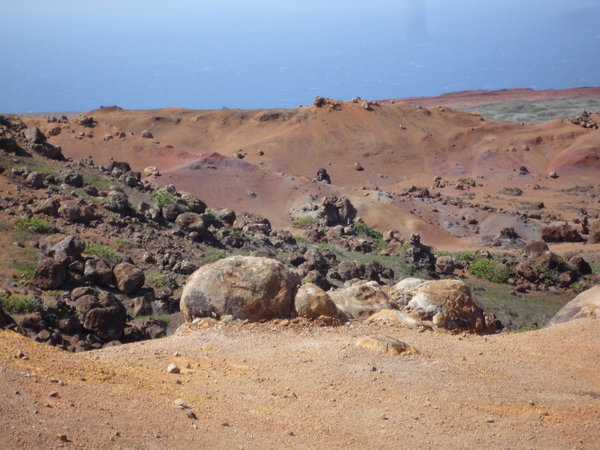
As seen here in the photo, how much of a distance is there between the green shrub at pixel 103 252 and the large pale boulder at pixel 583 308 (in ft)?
35.7

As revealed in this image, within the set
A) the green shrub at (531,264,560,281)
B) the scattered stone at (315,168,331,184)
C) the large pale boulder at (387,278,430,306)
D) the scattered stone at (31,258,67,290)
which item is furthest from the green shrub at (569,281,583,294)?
the scattered stone at (315,168,331,184)

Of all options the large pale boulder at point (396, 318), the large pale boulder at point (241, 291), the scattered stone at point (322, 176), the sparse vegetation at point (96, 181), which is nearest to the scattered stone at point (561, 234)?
the scattered stone at point (322, 176)

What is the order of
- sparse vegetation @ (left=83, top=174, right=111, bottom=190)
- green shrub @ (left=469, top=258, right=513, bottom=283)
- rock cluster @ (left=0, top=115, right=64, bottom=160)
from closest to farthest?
green shrub @ (left=469, top=258, right=513, bottom=283), rock cluster @ (left=0, top=115, right=64, bottom=160), sparse vegetation @ (left=83, top=174, right=111, bottom=190)

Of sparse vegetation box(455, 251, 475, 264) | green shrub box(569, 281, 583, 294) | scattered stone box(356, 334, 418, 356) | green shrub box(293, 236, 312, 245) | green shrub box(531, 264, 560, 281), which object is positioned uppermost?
scattered stone box(356, 334, 418, 356)

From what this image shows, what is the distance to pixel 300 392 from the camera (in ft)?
26.1

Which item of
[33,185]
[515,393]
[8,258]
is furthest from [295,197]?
[515,393]

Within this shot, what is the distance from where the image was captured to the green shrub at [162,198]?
2317 centimetres

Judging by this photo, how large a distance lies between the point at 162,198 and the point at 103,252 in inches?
240

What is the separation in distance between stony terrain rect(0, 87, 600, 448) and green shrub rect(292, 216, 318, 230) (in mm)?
544

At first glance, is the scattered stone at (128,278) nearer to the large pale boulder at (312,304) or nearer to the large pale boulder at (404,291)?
the large pale boulder at (404,291)

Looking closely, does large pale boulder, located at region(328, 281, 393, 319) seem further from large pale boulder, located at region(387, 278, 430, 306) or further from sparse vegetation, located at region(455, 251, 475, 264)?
sparse vegetation, located at region(455, 251, 475, 264)

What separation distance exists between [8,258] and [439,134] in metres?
38.2

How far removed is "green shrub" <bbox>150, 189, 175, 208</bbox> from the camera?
23.2 metres

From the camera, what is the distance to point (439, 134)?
163 ft
